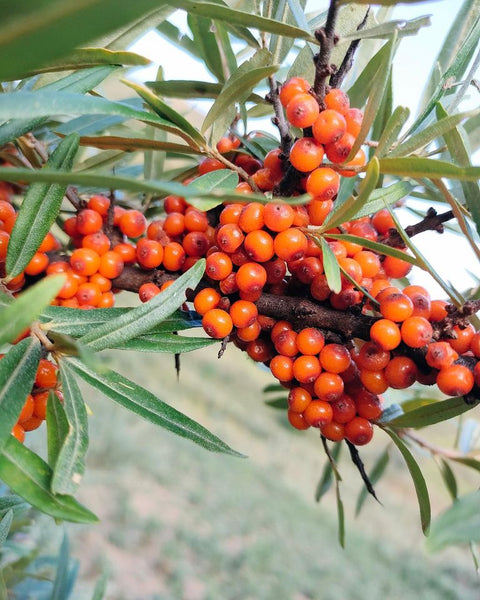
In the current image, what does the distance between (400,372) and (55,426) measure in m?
0.29

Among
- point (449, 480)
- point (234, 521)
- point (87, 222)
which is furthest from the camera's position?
point (234, 521)

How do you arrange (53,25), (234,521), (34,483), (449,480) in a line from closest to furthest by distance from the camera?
(53,25)
(34,483)
(449,480)
(234,521)

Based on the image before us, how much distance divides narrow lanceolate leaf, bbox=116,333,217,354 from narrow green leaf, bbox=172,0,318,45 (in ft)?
0.82

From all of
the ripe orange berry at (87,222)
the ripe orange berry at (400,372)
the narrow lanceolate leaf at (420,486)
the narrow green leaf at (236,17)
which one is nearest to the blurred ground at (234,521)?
the narrow lanceolate leaf at (420,486)

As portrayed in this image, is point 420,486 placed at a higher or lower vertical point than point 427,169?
lower

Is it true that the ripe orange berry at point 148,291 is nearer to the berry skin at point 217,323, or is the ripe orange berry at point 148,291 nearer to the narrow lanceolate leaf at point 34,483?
the berry skin at point 217,323

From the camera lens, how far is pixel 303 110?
418mm

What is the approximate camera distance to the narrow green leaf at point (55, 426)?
40 centimetres

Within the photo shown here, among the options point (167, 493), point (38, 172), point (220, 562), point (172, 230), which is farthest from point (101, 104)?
point (167, 493)

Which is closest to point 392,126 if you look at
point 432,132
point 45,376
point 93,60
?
point 432,132

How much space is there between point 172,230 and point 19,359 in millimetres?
216

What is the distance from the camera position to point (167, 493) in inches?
168

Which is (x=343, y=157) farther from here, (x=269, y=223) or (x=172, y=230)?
(x=172, y=230)

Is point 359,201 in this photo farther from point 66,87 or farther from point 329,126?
point 66,87
